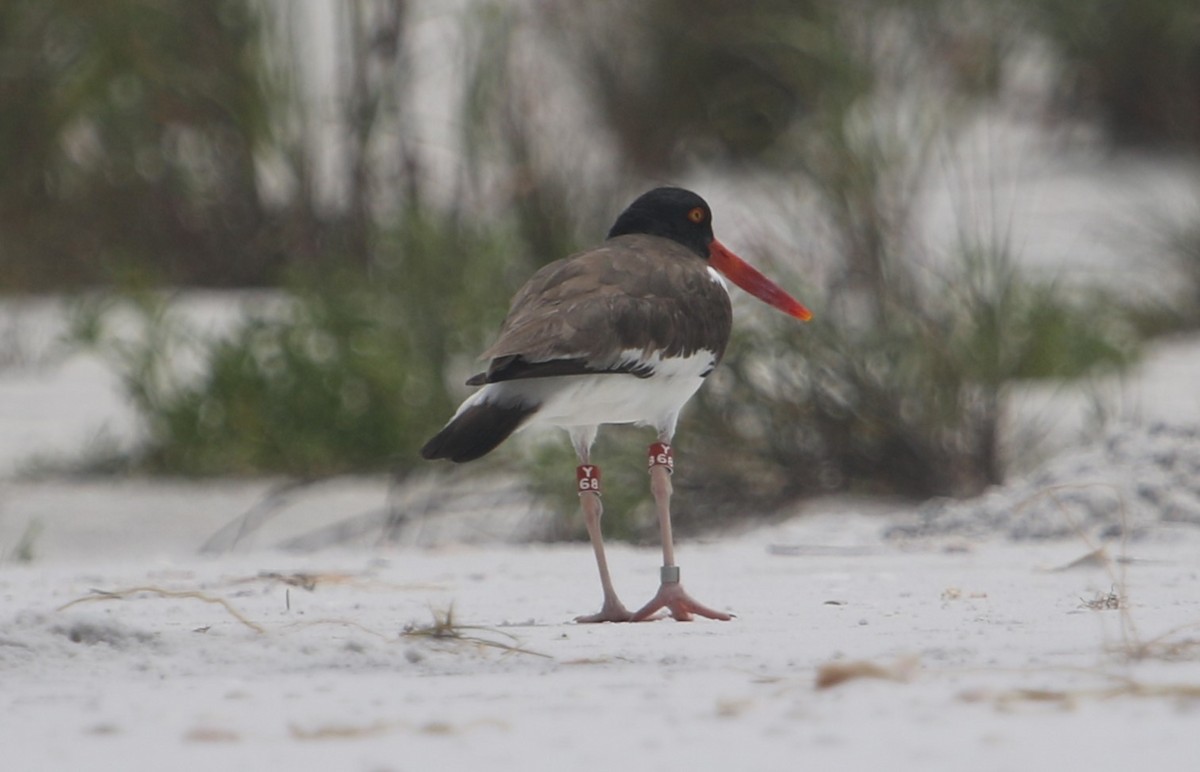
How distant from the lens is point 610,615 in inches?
145

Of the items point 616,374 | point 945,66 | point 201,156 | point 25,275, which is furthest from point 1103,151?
point 616,374

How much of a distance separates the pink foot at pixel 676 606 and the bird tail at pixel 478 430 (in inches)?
18.1

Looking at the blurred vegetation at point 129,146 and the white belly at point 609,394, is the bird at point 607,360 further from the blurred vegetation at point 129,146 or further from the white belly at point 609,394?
the blurred vegetation at point 129,146

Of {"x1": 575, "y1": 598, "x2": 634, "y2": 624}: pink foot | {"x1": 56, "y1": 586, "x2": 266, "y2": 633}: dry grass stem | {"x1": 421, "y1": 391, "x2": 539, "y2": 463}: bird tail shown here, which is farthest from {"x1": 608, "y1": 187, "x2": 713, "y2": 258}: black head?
{"x1": 56, "y1": 586, "x2": 266, "y2": 633}: dry grass stem

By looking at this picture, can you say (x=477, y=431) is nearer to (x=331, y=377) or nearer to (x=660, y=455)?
(x=660, y=455)

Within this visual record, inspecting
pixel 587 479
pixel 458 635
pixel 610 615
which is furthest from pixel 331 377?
pixel 458 635

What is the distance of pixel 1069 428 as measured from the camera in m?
7.00

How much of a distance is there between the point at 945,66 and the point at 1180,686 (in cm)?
987

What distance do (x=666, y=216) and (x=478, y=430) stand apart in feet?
3.31

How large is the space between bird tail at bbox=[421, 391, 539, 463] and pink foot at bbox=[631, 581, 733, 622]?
0.46 meters

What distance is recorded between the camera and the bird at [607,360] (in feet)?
11.8

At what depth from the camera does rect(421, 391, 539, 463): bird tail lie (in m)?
3.55

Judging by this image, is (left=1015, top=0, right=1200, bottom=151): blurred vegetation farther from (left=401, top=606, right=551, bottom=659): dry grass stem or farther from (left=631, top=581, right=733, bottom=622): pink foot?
(left=401, top=606, right=551, bottom=659): dry grass stem

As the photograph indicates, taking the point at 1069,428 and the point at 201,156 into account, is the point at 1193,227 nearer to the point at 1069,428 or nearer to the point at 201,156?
the point at 1069,428
